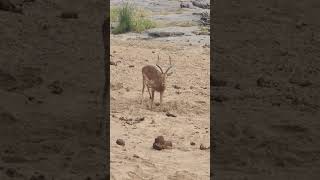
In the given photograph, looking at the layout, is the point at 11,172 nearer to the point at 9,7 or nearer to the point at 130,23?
the point at 9,7

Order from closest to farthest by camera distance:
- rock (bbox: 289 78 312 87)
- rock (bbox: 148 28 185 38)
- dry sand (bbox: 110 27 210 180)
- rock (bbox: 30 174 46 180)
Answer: rock (bbox: 289 78 312 87), rock (bbox: 30 174 46 180), dry sand (bbox: 110 27 210 180), rock (bbox: 148 28 185 38)

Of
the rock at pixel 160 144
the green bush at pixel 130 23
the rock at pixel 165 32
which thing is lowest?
the rock at pixel 160 144

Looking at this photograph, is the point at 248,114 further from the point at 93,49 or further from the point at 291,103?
the point at 93,49

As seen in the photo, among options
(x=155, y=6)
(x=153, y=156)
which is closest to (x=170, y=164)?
(x=153, y=156)

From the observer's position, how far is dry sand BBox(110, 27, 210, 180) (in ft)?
22.2

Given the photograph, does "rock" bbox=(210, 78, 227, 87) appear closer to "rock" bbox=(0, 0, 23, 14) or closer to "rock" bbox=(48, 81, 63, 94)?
"rock" bbox=(48, 81, 63, 94)

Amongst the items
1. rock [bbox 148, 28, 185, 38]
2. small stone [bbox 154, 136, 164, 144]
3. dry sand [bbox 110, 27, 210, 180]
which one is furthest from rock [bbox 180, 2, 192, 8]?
small stone [bbox 154, 136, 164, 144]

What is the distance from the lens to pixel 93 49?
125 inches

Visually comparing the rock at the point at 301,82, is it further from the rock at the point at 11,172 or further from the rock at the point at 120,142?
the rock at the point at 120,142

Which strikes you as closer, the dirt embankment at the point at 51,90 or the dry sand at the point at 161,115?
the dirt embankment at the point at 51,90

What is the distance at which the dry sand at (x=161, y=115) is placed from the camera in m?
6.78

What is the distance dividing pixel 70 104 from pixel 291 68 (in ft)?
3.10

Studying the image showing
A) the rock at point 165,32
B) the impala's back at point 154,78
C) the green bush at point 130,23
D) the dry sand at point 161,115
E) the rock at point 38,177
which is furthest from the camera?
the green bush at point 130,23

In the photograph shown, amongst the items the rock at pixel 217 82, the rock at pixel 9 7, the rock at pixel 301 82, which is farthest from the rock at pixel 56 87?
the rock at pixel 301 82
